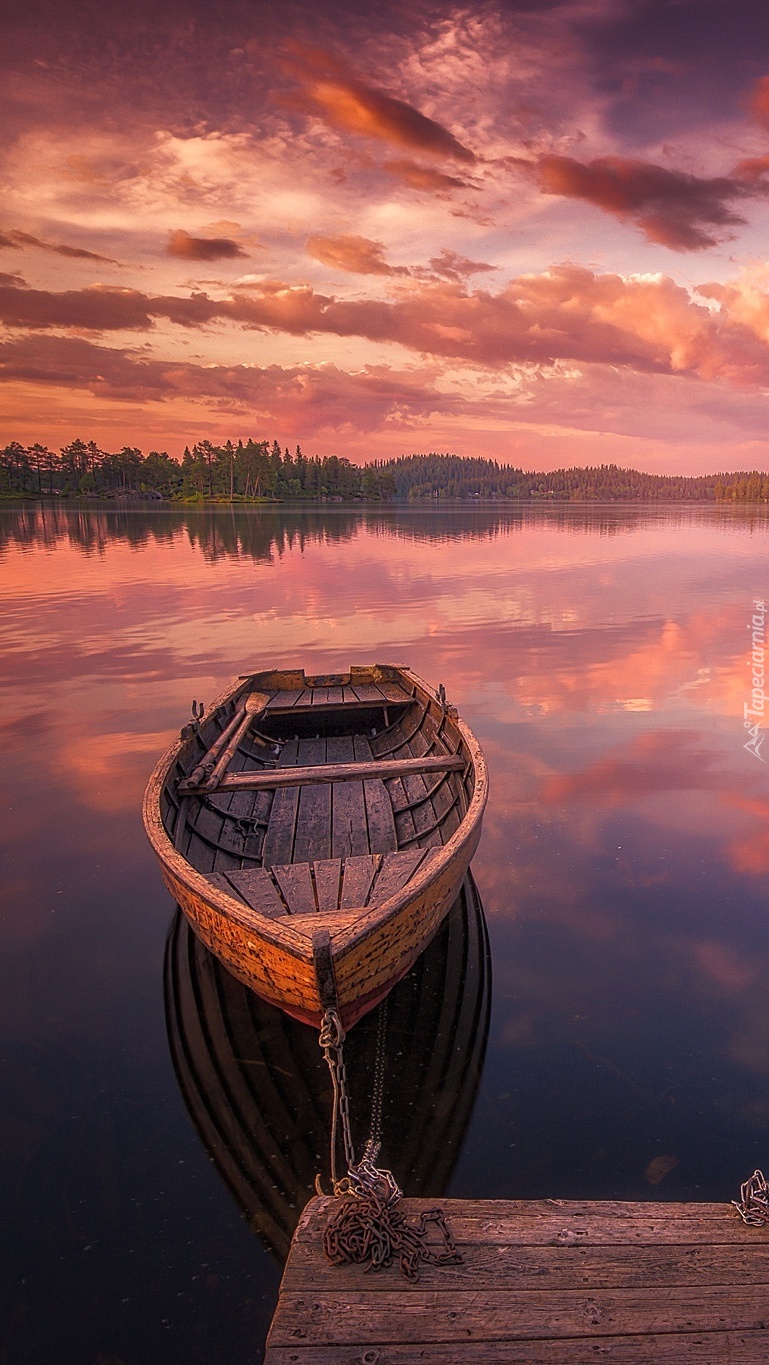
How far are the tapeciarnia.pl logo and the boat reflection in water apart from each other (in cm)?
1098

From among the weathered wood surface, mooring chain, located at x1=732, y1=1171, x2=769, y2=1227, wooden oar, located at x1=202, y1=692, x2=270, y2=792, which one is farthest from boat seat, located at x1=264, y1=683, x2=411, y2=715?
mooring chain, located at x1=732, y1=1171, x2=769, y2=1227

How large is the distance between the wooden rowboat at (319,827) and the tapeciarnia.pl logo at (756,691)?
8.42m

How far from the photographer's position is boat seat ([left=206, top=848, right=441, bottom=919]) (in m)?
7.30

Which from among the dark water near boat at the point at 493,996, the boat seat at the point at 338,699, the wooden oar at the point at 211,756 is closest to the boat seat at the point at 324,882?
the dark water near boat at the point at 493,996

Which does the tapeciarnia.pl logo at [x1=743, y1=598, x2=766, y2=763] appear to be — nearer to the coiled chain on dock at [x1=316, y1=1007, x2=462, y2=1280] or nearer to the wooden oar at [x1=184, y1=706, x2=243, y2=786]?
the wooden oar at [x1=184, y1=706, x2=243, y2=786]

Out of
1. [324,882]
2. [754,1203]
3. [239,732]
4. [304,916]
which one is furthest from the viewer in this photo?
[239,732]

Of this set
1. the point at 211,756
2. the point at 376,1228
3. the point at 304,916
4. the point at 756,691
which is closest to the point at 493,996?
the point at 304,916

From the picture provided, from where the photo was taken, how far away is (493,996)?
8.05 m

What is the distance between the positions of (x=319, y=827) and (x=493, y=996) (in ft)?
11.3

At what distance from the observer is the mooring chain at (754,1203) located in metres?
4.71

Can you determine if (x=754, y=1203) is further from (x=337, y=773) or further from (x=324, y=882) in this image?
(x=337, y=773)

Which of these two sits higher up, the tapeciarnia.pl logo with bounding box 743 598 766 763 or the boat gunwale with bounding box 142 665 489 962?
the boat gunwale with bounding box 142 665 489 962

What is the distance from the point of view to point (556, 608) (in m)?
34.9

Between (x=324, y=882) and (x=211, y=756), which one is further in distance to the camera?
(x=211, y=756)
